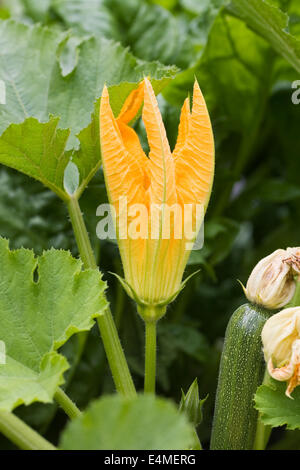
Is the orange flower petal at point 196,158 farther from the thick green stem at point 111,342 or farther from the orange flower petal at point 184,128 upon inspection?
the thick green stem at point 111,342

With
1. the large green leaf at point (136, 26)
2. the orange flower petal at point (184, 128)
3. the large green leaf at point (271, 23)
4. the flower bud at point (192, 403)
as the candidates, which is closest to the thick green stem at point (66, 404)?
the flower bud at point (192, 403)

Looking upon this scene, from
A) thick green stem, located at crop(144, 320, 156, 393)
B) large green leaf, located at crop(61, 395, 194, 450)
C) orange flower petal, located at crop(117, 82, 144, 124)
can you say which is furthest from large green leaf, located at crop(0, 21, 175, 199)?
large green leaf, located at crop(61, 395, 194, 450)

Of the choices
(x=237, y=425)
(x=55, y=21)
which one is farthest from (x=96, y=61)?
(x=237, y=425)

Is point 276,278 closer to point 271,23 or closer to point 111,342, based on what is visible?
point 111,342

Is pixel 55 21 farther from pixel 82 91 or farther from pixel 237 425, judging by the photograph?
pixel 237 425

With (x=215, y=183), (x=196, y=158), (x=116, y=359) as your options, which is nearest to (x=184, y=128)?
(x=196, y=158)

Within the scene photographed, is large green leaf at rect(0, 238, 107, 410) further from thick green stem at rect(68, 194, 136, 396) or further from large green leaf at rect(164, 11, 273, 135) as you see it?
large green leaf at rect(164, 11, 273, 135)
